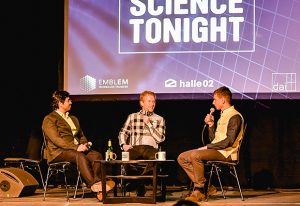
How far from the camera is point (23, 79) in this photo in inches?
299

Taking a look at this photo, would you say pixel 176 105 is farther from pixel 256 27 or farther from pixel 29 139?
pixel 29 139

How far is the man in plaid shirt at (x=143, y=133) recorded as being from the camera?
6.27 metres

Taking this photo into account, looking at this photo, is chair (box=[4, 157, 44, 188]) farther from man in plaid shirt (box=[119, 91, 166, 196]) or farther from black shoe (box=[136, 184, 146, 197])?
black shoe (box=[136, 184, 146, 197])

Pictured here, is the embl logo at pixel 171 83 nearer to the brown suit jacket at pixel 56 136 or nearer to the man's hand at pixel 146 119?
the man's hand at pixel 146 119

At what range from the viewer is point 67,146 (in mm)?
6160

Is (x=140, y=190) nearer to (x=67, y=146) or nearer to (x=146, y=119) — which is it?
(x=146, y=119)

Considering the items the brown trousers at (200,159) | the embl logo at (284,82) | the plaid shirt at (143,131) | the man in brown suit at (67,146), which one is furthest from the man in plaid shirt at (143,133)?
the embl logo at (284,82)

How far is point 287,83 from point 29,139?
310cm

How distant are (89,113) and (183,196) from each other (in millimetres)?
1846

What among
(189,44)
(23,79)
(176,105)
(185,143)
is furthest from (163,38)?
(23,79)

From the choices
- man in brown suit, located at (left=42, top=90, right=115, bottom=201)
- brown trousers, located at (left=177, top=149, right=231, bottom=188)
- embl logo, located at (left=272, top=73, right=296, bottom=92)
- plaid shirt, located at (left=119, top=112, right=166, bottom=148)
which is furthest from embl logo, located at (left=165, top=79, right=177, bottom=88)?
brown trousers, located at (left=177, top=149, right=231, bottom=188)

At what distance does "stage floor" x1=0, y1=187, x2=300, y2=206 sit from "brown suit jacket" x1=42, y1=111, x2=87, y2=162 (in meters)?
0.49

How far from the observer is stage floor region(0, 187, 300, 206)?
578 cm

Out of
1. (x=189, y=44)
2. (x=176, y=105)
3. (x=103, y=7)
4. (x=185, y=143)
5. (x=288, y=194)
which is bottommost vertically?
(x=288, y=194)
